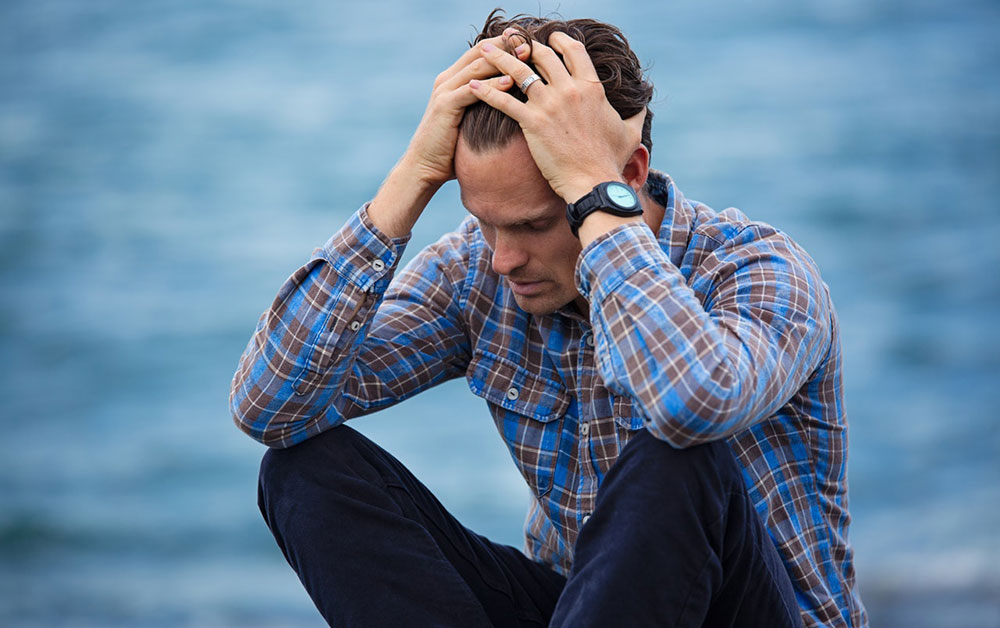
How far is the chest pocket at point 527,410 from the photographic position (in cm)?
207

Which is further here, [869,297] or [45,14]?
[45,14]

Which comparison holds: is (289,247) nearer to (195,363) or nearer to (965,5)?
(195,363)

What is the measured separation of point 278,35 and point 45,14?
9.31ft

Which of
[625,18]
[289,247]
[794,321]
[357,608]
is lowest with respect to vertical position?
[357,608]

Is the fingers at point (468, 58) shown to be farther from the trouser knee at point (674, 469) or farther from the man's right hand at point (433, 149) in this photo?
the trouser knee at point (674, 469)

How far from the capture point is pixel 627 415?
77.9 inches

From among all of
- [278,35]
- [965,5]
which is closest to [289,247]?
[278,35]

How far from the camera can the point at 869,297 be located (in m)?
8.64

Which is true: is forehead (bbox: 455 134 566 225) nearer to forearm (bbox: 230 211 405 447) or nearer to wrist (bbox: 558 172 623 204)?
wrist (bbox: 558 172 623 204)

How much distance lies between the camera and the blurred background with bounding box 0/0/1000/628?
5.86m

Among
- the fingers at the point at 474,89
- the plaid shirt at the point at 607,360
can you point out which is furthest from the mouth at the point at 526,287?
the fingers at the point at 474,89

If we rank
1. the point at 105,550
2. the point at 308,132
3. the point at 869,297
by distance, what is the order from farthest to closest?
the point at 308,132, the point at 869,297, the point at 105,550

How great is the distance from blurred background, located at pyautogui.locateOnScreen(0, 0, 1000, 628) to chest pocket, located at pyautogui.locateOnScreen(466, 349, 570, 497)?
7.12 feet

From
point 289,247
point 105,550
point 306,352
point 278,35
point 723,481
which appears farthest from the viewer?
point 278,35
